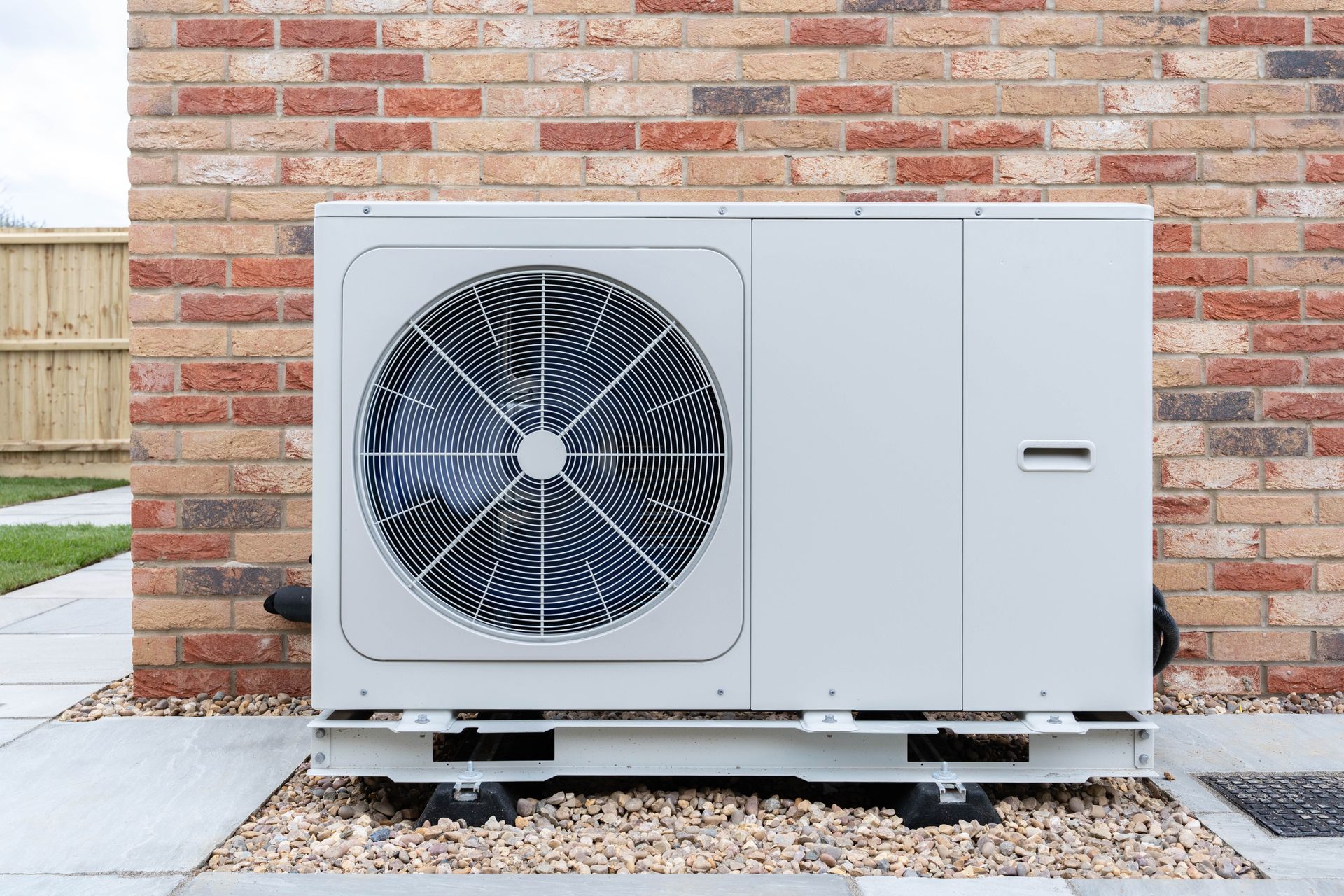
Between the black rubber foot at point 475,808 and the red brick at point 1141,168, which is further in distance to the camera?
the red brick at point 1141,168

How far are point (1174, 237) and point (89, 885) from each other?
2790 millimetres

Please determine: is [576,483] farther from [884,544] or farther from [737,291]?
[884,544]

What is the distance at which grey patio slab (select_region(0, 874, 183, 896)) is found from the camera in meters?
1.48

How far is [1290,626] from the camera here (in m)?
2.47

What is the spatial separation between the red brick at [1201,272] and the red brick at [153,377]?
103 inches

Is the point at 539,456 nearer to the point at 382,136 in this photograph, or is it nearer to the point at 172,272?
the point at 382,136

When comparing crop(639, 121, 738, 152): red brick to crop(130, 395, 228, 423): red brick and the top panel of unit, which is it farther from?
crop(130, 395, 228, 423): red brick

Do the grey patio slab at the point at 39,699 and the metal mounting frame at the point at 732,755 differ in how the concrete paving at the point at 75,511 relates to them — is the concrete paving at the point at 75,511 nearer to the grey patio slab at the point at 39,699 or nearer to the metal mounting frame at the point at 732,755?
the grey patio slab at the point at 39,699

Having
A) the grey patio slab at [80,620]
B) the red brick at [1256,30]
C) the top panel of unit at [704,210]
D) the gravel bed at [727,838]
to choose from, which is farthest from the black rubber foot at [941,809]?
the grey patio slab at [80,620]

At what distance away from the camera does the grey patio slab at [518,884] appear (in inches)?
57.9

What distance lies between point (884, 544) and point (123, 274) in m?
9.03

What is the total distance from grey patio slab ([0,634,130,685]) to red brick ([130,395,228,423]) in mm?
863

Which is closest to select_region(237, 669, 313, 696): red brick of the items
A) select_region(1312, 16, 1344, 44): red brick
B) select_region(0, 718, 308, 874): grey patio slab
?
select_region(0, 718, 308, 874): grey patio slab

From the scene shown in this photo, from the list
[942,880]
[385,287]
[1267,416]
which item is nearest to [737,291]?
[385,287]
